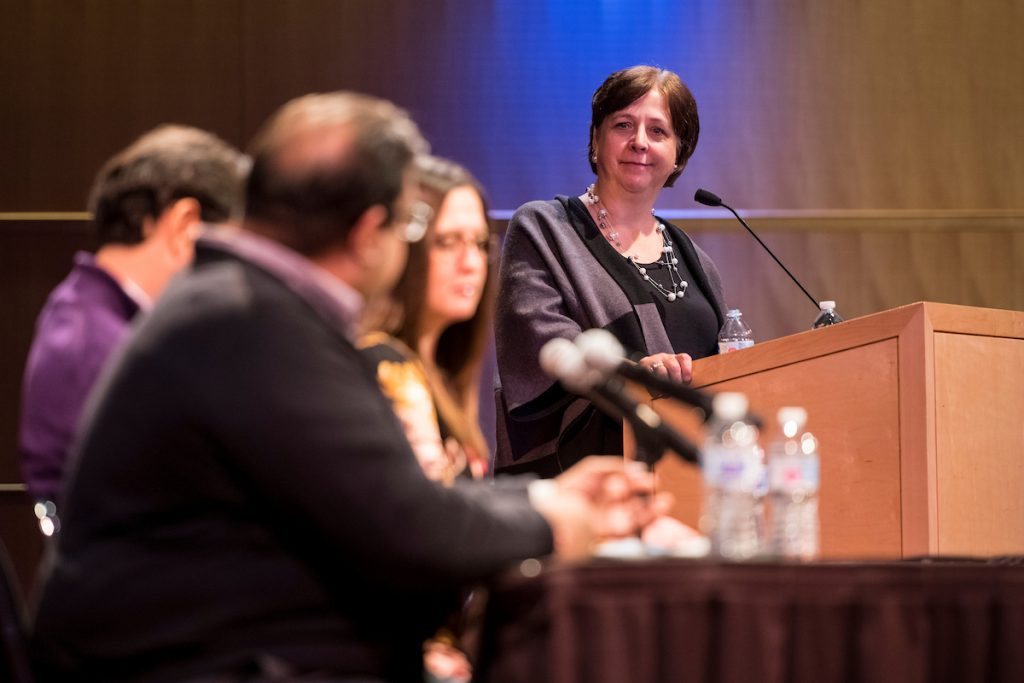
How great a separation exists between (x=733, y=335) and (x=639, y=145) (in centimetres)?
54

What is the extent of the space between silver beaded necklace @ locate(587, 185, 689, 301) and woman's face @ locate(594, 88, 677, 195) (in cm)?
7

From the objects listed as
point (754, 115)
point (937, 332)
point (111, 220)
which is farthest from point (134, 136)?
point (937, 332)

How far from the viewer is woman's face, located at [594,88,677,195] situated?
325 centimetres

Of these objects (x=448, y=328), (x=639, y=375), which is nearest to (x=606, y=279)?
(x=448, y=328)

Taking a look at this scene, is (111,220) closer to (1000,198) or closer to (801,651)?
(801,651)

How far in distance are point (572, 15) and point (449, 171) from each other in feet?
8.09

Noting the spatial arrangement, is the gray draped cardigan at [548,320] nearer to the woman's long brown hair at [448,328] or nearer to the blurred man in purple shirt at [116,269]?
the woman's long brown hair at [448,328]

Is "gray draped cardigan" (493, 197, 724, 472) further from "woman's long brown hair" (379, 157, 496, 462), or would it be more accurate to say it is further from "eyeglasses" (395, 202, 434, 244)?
"eyeglasses" (395, 202, 434, 244)

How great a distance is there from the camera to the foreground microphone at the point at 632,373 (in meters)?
1.52

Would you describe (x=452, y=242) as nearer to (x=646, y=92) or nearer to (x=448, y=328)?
(x=448, y=328)

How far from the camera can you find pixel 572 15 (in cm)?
462

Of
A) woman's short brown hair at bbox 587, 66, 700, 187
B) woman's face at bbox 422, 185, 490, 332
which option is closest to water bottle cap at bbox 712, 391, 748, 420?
woman's face at bbox 422, 185, 490, 332

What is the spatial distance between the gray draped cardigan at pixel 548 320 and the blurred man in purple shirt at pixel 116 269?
45.2 inches

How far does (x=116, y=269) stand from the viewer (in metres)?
1.85
